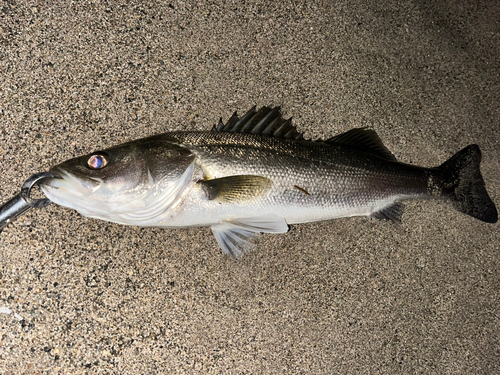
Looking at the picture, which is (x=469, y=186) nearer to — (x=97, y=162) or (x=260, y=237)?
(x=260, y=237)

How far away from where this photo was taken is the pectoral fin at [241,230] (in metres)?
1.93

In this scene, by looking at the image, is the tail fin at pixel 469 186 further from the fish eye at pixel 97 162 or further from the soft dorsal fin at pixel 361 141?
the fish eye at pixel 97 162

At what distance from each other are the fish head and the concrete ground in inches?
17.3

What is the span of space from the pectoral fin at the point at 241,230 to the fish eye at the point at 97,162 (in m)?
0.72

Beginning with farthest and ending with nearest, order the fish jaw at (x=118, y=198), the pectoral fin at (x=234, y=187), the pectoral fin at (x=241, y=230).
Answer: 1. the pectoral fin at (x=241, y=230)
2. the pectoral fin at (x=234, y=187)
3. the fish jaw at (x=118, y=198)

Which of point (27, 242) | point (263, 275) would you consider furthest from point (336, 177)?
point (27, 242)

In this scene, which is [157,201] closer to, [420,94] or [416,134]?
[416,134]

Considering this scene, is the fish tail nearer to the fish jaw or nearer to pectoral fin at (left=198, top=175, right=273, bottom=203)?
pectoral fin at (left=198, top=175, right=273, bottom=203)

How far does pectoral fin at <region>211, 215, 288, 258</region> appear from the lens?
1.93m

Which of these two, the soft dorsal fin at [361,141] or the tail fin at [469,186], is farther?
the tail fin at [469,186]

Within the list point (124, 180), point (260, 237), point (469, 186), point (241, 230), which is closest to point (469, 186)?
point (469, 186)

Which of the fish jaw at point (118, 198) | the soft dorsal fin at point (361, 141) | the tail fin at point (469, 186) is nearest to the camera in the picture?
the fish jaw at point (118, 198)

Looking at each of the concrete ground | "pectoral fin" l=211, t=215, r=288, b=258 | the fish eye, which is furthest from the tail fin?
the fish eye

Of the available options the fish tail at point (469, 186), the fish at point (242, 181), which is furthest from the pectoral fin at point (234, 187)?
the fish tail at point (469, 186)
